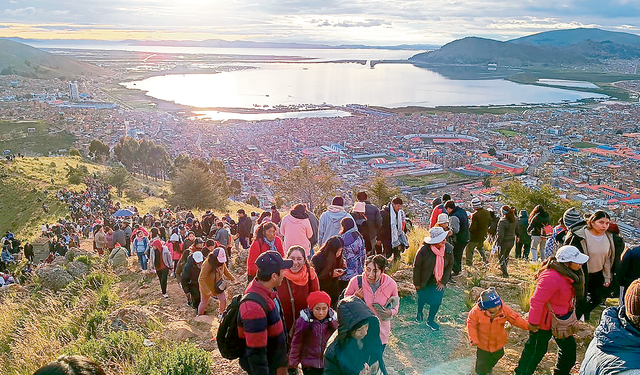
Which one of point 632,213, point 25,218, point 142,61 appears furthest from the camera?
point 142,61

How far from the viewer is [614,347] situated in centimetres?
198

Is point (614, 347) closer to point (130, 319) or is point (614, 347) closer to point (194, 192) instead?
point (130, 319)

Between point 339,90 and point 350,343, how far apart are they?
107 metres

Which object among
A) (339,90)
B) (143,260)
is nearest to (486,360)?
(143,260)

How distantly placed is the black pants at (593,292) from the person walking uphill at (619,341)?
7.57 feet

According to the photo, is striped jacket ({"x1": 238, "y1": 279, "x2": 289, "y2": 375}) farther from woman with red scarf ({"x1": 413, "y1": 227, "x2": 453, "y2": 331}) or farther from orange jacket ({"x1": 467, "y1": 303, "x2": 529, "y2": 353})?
woman with red scarf ({"x1": 413, "y1": 227, "x2": 453, "y2": 331})

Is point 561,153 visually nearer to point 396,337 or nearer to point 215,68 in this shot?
point 396,337

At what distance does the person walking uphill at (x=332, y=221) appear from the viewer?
15.6 feet

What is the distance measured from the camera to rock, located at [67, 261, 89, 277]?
27.1 feet

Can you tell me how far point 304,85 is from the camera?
11419 centimetres

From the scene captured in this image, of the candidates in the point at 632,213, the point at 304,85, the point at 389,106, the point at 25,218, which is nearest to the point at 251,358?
the point at 25,218

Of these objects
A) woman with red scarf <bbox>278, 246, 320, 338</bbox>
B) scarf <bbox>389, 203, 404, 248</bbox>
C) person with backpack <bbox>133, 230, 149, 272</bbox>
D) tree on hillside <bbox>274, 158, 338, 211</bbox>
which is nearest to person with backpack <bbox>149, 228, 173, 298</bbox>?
person with backpack <bbox>133, 230, 149, 272</bbox>

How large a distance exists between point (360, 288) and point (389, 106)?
83.0 m

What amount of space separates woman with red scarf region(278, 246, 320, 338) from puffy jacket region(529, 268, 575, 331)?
1.69m
